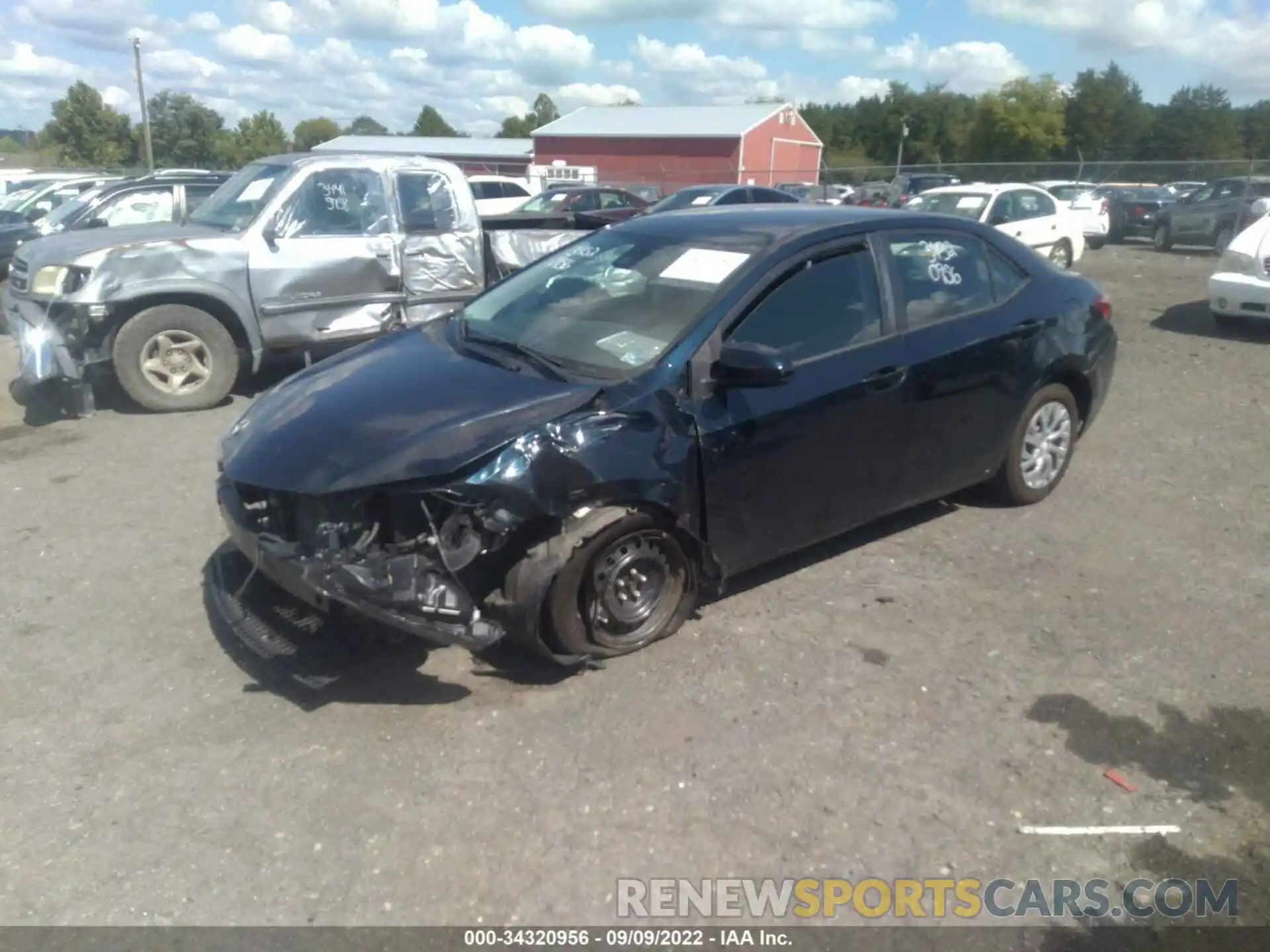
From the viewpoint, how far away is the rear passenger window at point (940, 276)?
4.83 m

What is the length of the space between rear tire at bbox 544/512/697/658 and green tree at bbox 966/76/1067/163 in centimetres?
6758

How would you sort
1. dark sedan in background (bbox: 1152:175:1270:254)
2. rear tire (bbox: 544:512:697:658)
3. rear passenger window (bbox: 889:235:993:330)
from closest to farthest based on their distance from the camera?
rear tire (bbox: 544:512:697:658) → rear passenger window (bbox: 889:235:993:330) → dark sedan in background (bbox: 1152:175:1270:254)

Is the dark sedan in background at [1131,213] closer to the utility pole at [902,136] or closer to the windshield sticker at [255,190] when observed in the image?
the windshield sticker at [255,190]

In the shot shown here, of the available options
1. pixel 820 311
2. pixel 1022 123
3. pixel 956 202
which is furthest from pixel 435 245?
pixel 1022 123

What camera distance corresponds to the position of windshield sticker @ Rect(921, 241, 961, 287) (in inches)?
197

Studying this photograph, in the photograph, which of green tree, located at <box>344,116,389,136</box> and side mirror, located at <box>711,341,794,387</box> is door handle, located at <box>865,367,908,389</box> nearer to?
side mirror, located at <box>711,341,794,387</box>

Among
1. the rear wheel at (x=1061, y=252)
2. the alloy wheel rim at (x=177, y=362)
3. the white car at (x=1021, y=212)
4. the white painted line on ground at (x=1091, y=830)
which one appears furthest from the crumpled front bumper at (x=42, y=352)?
the rear wheel at (x=1061, y=252)

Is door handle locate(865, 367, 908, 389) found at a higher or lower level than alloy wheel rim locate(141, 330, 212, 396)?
higher

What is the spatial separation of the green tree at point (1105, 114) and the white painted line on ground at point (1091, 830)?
6975 cm

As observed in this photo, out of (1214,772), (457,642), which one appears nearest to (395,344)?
(457,642)

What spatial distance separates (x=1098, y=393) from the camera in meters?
5.88

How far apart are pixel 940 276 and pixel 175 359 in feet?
18.8

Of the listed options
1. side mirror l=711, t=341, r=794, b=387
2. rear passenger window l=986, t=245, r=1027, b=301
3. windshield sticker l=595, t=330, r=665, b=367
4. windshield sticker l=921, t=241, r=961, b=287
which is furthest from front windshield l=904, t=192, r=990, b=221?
side mirror l=711, t=341, r=794, b=387

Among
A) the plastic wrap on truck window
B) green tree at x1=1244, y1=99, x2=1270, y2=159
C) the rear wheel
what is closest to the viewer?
the plastic wrap on truck window
